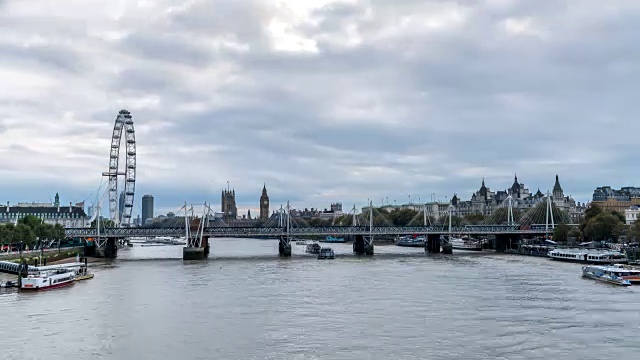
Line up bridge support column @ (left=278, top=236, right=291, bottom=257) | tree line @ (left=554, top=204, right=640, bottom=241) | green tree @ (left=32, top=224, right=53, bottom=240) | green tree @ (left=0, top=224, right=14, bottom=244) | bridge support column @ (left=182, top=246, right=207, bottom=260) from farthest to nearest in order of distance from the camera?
tree line @ (left=554, top=204, right=640, bottom=241)
bridge support column @ (left=278, top=236, right=291, bottom=257)
bridge support column @ (left=182, top=246, right=207, bottom=260)
green tree @ (left=32, top=224, right=53, bottom=240)
green tree @ (left=0, top=224, right=14, bottom=244)

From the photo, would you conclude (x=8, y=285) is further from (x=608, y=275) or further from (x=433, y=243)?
(x=433, y=243)

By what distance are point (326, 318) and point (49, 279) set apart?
30.5 meters

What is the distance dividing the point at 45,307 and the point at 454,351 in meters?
31.3

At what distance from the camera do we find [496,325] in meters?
41.7

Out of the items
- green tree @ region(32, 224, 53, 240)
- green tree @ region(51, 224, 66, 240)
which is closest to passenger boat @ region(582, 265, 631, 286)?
green tree @ region(32, 224, 53, 240)

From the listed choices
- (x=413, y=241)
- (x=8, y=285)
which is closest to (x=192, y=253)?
(x=8, y=285)

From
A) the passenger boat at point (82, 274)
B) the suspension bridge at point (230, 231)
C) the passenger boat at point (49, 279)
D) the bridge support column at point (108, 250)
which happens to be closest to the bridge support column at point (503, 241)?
the suspension bridge at point (230, 231)

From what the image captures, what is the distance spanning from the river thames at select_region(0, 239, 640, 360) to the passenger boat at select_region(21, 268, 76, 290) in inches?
61.2

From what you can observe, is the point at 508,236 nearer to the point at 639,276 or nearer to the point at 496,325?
the point at 639,276

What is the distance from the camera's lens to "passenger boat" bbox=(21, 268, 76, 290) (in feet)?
195

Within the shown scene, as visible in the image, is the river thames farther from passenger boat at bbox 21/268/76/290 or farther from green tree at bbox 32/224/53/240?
green tree at bbox 32/224/53/240

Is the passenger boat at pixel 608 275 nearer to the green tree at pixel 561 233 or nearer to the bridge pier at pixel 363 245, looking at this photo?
the bridge pier at pixel 363 245

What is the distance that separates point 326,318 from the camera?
4459 centimetres

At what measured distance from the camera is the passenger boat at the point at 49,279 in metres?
59.4
